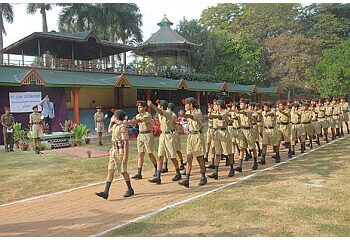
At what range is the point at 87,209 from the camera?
4984mm

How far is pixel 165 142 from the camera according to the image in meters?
6.83

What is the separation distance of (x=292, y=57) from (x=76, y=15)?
2262 cm

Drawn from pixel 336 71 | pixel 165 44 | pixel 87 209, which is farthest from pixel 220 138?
pixel 336 71

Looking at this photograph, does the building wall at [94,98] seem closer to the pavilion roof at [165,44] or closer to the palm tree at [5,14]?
the pavilion roof at [165,44]

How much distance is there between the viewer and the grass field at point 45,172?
6320mm

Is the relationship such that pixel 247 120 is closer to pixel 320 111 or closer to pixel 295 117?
pixel 295 117

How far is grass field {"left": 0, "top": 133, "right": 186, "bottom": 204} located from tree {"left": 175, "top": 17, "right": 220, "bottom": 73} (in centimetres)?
2333

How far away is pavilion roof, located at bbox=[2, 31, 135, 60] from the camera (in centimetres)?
1873

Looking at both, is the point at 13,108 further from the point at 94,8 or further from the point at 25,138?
the point at 94,8

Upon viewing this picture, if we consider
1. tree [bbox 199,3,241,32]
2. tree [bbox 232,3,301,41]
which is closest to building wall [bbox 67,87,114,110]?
tree [bbox 232,3,301,41]

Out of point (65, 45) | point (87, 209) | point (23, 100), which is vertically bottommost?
point (87, 209)

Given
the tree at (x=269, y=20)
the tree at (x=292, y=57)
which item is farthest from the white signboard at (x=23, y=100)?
the tree at (x=269, y=20)

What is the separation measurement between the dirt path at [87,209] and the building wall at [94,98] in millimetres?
13502

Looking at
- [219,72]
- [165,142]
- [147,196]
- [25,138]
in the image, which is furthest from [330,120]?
[219,72]
